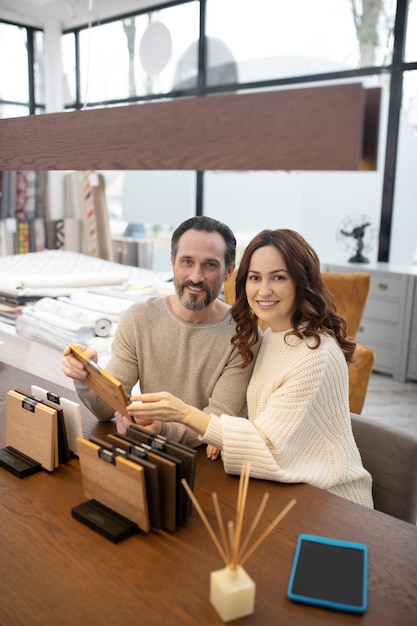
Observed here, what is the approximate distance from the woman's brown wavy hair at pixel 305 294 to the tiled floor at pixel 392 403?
1973mm

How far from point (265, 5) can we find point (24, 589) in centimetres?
507

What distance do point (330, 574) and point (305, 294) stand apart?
71cm

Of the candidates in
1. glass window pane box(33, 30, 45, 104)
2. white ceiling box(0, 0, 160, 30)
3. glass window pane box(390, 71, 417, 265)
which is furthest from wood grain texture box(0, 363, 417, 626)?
glass window pane box(33, 30, 45, 104)

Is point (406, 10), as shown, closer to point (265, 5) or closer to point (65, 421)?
point (265, 5)

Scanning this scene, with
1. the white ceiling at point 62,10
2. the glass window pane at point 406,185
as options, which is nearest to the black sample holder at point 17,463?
the glass window pane at point 406,185

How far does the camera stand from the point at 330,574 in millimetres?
1041

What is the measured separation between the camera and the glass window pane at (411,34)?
4102mm

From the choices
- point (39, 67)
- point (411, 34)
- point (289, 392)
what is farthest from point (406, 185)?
point (39, 67)

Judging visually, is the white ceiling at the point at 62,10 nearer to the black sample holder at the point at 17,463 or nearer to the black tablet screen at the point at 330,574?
the black sample holder at the point at 17,463

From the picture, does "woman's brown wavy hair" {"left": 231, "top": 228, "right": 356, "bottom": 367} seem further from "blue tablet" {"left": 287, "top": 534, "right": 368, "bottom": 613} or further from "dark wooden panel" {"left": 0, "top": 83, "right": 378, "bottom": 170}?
"dark wooden panel" {"left": 0, "top": 83, "right": 378, "bottom": 170}

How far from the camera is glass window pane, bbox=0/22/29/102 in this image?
6.15m

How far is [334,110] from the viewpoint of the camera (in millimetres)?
699

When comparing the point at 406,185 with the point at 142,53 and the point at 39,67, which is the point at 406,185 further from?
the point at 39,67

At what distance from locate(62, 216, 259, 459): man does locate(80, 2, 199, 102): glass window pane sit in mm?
4187
